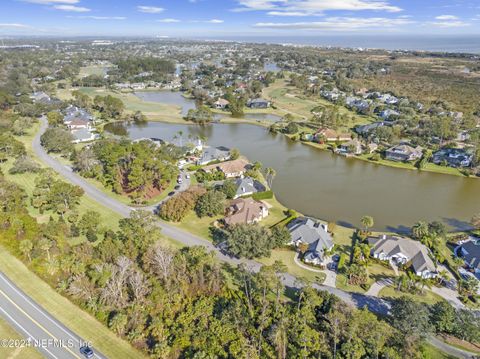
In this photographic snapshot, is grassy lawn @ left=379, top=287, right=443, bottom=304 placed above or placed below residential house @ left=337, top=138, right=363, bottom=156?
below

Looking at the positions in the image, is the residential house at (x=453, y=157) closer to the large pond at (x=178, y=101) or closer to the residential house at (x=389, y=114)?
the residential house at (x=389, y=114)

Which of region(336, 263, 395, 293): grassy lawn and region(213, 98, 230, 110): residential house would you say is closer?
Answer: region(336, 263, 395, 293): grassy lawn

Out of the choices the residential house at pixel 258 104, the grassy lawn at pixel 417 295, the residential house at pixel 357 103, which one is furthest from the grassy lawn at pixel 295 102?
the grassy lawn at pixel 417 295

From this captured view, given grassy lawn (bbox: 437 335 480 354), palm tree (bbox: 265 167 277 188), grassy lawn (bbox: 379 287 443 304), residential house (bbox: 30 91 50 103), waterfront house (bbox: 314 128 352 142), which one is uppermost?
residential house (bbox: 30 91 50 103)

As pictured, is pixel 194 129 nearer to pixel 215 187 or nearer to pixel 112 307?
pixel 215 187

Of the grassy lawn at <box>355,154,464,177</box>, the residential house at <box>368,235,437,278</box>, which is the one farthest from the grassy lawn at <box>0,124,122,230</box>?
the grassy lawn at <box>355,154,464,177</box>

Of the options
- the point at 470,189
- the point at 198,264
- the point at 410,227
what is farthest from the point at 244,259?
the point at 470,189

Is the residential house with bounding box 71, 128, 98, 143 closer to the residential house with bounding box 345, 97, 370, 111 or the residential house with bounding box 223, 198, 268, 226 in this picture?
the residential house with bounding box 223, 198, 268, 226
